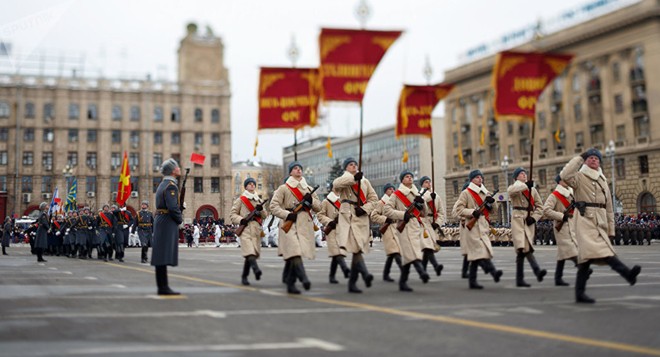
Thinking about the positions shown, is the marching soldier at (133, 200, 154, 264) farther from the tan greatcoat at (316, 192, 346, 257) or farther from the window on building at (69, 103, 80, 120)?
the window on building at (69, 103, 80, 120)

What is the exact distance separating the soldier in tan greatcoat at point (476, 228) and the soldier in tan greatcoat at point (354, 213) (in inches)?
58.9

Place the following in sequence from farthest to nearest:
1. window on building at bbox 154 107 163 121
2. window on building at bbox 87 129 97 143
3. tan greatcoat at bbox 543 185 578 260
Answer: window on building at bbox 154 107 163 121
window on building at bbox 87 129 97 143
tan greatcoat at bbox 543 185 578 260

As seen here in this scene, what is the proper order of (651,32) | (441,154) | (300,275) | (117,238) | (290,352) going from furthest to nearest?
(441,154)
(651,32)
(117,238)
(300,275)
(290,352)

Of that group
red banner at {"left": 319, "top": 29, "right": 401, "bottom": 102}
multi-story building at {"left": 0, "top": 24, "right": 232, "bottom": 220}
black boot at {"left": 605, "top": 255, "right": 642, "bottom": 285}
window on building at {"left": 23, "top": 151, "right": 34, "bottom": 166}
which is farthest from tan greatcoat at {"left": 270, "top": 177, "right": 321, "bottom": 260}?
window on building at {"left": 23, "top": 151, "right": 34, "bottom": 166}

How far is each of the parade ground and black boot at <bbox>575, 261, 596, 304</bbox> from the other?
0.15 meters

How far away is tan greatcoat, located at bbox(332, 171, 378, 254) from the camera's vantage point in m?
10.9

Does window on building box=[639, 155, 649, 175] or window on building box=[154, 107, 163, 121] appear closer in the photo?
window on building box=[639, 155, 649, 175]

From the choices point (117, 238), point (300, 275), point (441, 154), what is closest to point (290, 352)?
point (300, 275)

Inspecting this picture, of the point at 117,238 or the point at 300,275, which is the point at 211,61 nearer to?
the point at 117,238

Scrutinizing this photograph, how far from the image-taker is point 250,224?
1252 centimetres

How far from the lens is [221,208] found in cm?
8038

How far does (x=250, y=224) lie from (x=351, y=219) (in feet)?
7.22

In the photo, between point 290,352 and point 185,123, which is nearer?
point 290,352

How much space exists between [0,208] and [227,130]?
2518 centimetres
